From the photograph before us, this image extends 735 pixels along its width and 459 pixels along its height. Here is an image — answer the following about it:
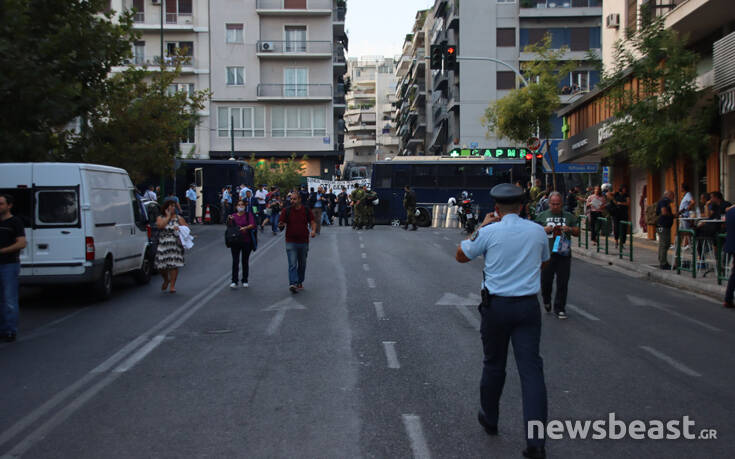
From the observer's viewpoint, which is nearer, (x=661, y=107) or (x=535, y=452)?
(x=535, y=452)

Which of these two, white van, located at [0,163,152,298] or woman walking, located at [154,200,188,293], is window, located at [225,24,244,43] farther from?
white van, located at [0,163,152,298]

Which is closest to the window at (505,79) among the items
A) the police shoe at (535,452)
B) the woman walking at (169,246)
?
the woman walking at (169,246)

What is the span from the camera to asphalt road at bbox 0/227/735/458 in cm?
557

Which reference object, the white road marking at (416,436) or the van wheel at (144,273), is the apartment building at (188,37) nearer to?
the van wheel at (144,273)

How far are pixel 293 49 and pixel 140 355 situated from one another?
50.1 metres

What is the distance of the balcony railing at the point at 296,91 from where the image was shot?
5650 centimetres

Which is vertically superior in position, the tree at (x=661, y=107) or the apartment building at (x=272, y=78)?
the apartment building at (x=272, y=78)

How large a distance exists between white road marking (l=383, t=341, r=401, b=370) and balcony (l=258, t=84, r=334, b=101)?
159 feet

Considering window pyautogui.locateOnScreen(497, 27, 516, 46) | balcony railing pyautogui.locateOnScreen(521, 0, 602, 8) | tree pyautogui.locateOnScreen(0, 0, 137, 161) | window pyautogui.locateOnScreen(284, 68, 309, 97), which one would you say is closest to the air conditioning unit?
tree pyautogui.locateOnScreen(0, 0, 137, 161)

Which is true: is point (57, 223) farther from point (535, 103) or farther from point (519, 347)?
point (535, 103)

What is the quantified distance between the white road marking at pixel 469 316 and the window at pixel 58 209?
6.57 m

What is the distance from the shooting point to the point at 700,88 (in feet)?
64.6

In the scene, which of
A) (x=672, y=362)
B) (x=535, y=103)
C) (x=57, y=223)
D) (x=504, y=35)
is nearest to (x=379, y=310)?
(x=672, y=362)

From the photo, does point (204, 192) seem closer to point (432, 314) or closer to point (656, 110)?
point (656, 110)
